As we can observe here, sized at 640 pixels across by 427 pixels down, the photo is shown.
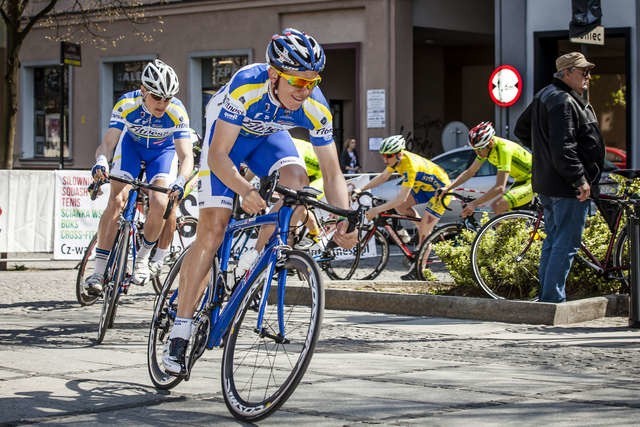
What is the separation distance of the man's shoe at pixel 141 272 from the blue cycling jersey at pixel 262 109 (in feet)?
10.7

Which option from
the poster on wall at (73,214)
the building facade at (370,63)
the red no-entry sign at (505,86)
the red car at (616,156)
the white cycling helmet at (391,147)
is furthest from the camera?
the red car at (616,156)

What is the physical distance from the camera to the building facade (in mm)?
26344

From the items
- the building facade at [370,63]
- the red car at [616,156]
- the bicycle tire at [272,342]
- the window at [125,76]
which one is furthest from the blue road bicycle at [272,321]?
the window at [125,76]

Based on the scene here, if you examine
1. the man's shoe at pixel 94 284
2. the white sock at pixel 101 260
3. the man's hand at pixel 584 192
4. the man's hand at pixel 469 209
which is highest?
the man's hand at pixel 584 192

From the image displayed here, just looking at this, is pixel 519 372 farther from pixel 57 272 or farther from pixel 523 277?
pixel 57 272

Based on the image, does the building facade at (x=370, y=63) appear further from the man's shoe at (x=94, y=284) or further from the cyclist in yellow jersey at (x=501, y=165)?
the man's shoe at (x=94, y=284)

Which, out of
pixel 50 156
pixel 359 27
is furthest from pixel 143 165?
pixel 50 156

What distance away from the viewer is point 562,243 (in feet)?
33.0

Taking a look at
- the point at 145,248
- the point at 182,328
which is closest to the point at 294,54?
the point at 182,328

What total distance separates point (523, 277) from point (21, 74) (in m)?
27.6

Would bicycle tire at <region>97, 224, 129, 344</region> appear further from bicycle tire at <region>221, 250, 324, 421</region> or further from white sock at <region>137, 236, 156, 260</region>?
bicycle tire at <region>221, 250, 324, 421</region>

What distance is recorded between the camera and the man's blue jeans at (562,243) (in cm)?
1004

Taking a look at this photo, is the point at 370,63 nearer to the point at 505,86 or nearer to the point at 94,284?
the point at 505,86

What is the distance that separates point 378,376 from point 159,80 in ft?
11.6
